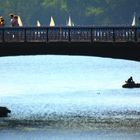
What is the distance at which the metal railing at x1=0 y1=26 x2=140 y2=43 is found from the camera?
93062mm

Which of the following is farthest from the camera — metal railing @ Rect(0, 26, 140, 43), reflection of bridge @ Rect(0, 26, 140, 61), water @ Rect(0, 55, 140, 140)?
metal railing @ Rect(0, 26, 140, 43)

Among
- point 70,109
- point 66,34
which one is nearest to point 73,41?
point 66,34

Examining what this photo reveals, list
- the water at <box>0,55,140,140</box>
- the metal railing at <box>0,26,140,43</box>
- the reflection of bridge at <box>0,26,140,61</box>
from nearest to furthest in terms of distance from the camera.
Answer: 1. the water at <box>0,55,140,140</box>
2. the reflection of bridge at <box>0,26,140,61</box>
3. the metal railing at <box>0,26,140,43</box>

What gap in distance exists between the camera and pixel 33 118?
95.8m

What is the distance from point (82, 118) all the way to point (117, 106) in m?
16.7

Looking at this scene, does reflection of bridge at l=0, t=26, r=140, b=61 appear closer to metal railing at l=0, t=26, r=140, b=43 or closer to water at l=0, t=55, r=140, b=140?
metal railing at l=0, t=26, r=140, b=43

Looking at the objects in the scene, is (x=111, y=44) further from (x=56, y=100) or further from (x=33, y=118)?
(x=56, y=100)

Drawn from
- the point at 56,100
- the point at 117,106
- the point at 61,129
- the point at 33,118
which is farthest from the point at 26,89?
the point at 61,129

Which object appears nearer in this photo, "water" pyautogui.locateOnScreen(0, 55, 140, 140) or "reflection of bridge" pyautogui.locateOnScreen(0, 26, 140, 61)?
"water" pyautogui.locateOnScreen(0, 55, 140, 140)

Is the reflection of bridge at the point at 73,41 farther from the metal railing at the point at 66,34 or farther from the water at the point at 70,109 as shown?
the water at the point at 70,109

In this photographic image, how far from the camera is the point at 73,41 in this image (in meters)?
92.6

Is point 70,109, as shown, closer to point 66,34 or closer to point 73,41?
point 66,34

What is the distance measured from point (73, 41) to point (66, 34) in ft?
4.31

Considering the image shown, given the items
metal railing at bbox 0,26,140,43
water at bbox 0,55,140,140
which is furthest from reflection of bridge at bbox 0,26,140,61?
water at bbox 0,55,140,140
